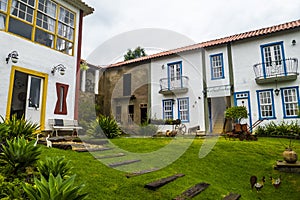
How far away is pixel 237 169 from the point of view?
5.50 m

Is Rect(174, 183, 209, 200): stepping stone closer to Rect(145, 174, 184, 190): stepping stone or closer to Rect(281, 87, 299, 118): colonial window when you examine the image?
Rect(145, 174, 184, 190): stepping stone

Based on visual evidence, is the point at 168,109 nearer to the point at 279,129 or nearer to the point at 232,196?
the point at 279,129

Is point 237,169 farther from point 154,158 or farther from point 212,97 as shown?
point 212,97

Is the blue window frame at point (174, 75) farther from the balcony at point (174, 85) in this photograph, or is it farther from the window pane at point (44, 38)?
the window pane at point (44, 38)

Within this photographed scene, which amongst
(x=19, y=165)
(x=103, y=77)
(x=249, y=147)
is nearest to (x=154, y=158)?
(x=19, y=165)

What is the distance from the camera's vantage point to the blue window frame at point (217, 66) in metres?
15.1

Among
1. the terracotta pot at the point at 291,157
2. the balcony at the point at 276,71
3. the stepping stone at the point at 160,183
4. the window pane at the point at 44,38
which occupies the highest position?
the window pane at the point at 44,38

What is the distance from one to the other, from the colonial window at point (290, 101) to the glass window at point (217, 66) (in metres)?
3.98

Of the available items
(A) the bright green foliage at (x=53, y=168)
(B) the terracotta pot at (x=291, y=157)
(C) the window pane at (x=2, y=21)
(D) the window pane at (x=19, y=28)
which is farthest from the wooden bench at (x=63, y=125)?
(B) the terracotta pot at (x=291, y=157)

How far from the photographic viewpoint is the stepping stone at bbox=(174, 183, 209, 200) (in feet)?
11.0

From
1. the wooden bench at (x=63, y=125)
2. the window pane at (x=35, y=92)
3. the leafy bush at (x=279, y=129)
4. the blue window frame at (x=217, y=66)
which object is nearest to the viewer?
the window pane at (x=35, y=92)

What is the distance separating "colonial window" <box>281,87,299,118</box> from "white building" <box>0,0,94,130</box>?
457 inches

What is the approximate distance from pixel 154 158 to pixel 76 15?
27.9 feet

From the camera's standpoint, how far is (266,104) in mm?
13305
